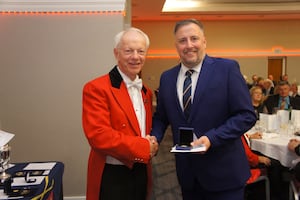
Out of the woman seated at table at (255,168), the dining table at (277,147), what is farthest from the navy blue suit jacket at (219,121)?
the dining table at (277,147)

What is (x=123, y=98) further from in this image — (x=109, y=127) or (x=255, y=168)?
(x=255, y=168)

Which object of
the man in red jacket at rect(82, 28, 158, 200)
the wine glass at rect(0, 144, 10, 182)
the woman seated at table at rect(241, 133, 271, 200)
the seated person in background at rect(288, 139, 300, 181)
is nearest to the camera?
the man in red jacket at rect(82, 28, 158, 200)

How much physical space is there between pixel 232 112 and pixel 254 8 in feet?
33.4

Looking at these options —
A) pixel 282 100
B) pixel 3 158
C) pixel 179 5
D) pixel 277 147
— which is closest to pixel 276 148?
pixel 277 147

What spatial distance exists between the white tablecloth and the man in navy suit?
1.73 meters

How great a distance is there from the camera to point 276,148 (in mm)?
3463

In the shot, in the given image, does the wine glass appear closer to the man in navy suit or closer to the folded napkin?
the man in navy suit

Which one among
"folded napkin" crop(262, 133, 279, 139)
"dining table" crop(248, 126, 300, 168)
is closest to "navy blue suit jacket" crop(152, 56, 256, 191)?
"dining table" crop(248, 126, 300, 168)

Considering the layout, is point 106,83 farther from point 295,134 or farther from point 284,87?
point 284,87

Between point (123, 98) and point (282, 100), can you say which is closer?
point (123, 98)

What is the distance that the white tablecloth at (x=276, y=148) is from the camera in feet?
11.1

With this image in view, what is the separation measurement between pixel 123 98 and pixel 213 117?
0.54 m

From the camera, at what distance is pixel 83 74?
11.6 feet

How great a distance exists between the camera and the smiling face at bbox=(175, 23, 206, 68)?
182cm
